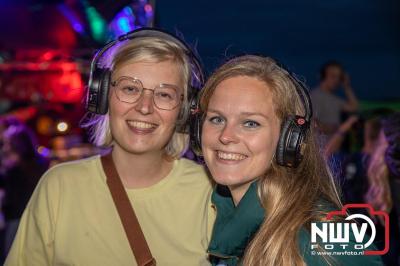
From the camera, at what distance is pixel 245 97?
6.20ft

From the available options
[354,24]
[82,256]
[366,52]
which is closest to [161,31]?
[82,256]

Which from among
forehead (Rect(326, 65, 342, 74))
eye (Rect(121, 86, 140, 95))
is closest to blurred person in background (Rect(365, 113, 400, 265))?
eye (Rect(121, 86, 140, 95))

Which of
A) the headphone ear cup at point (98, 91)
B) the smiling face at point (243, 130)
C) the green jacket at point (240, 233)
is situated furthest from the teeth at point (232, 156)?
the headphone ear cup at point (98, 91)

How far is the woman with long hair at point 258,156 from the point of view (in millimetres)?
1832

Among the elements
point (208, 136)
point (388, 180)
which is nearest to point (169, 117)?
point (208, 136)

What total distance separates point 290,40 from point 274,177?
2782 cm

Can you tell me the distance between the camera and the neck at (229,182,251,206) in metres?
2.03

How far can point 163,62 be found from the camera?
7.68 ft

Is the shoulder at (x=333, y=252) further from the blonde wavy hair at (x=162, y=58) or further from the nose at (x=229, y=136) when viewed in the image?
the blonde wavy hair at (x=162, y=58)

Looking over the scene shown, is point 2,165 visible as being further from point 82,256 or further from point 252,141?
point 252,141

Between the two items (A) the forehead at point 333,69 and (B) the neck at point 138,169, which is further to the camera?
(A) the forehead at point 333,69

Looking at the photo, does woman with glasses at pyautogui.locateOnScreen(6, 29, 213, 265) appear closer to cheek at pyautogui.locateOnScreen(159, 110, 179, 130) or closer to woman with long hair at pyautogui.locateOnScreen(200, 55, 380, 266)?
cheek at pyautogui.locateOnScreen(159, 110, 179, 130)

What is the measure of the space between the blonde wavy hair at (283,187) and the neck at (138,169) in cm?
43

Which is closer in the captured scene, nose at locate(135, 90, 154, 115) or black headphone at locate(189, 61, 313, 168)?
black headphone at locate(189, 61, 313, 168)
